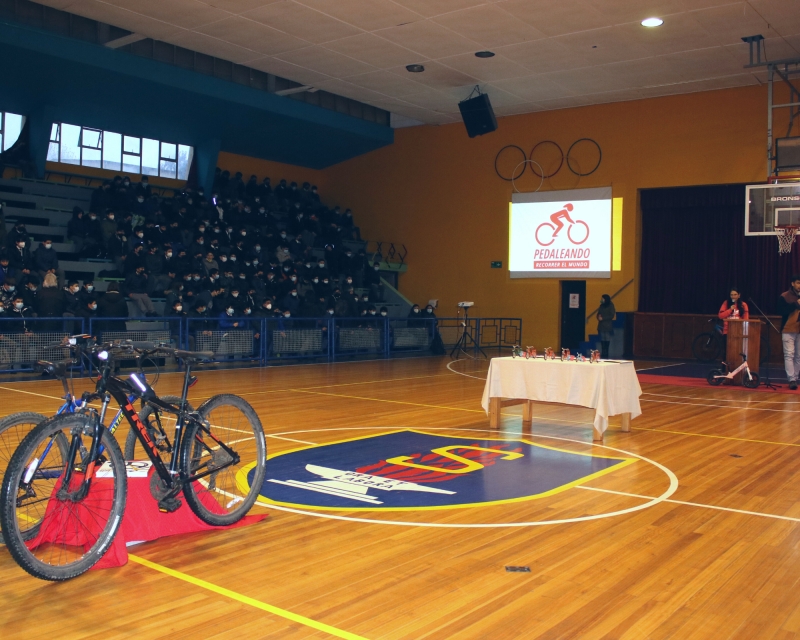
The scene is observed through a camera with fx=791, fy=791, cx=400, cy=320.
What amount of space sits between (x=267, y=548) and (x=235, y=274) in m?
13.7

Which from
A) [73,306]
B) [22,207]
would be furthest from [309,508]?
[22,207]

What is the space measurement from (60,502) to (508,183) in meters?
18.6

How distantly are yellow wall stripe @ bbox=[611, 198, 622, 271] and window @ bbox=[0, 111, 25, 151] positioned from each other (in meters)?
14.1

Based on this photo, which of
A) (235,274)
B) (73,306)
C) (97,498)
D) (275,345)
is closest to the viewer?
(97,498)

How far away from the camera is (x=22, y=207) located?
57.2 feet

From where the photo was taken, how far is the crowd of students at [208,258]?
45.0ft

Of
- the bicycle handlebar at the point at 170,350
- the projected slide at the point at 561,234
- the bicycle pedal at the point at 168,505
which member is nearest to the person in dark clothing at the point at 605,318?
the projected slide at the point at 561,234

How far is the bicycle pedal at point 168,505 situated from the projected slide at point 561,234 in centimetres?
1667

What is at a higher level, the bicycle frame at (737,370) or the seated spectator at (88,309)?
the seated spectator at (88,309)

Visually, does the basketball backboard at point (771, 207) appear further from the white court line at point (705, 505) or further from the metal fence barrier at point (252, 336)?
the white court line at point (705, 505)

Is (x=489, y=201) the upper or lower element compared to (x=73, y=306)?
upper

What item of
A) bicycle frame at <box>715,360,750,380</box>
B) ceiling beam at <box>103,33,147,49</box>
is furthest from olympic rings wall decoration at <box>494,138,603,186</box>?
ceiling beam at <box>103,33,147,49</box>

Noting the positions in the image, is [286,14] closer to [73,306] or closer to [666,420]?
[73,306]

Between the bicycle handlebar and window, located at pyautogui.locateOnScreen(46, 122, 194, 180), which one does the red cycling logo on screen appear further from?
the bicycle handlebar
